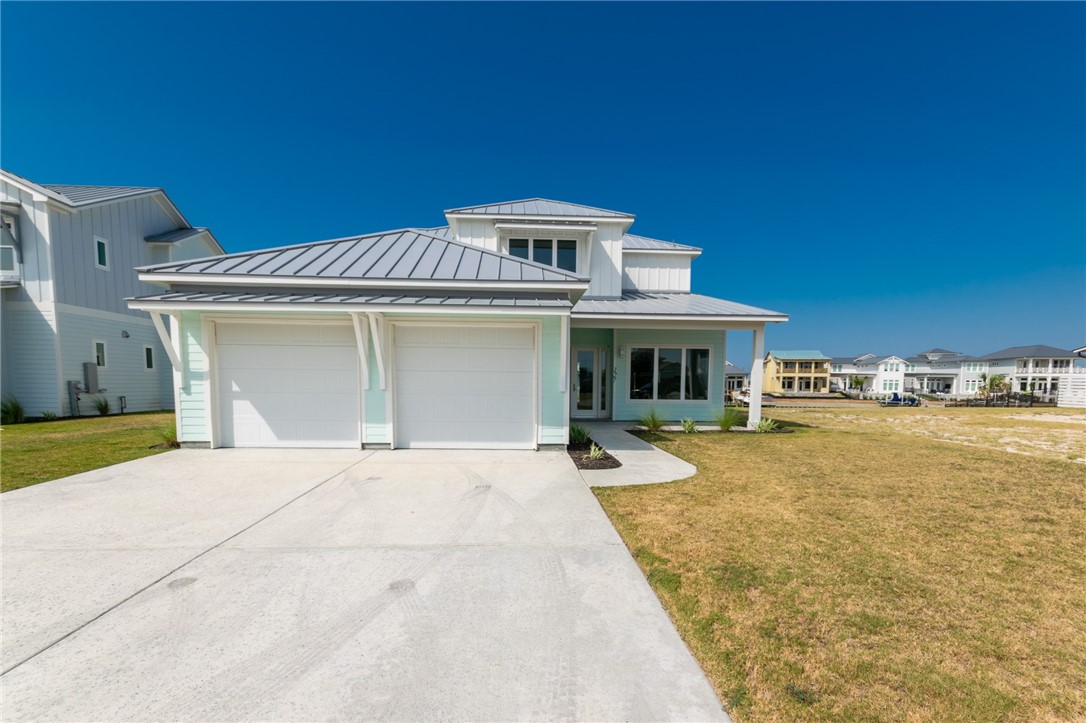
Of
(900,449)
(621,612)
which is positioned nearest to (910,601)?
(621,612)

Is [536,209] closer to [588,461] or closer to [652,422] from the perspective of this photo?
[652,422]

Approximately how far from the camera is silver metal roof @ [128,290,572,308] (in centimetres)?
650

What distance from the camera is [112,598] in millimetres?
2816

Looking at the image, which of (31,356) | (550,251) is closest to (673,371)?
(550,251)

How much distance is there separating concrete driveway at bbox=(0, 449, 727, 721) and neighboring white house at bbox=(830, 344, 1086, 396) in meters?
66.0

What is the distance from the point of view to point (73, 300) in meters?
12.6

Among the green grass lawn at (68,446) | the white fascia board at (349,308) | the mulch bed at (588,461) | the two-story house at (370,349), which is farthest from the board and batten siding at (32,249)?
the mulch bed at (588,461)

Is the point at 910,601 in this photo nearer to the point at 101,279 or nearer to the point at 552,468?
the point at 552,468

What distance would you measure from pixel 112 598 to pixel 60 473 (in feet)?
16.8

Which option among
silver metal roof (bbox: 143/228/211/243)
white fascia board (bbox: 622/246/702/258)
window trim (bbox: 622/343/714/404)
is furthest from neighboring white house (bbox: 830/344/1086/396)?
silver metal roof (bbox: 143/228/211/243)

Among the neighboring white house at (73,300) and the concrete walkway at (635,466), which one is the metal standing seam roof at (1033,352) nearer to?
the concrete walkway at (635,466)

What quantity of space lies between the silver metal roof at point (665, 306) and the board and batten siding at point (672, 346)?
2.55 feet

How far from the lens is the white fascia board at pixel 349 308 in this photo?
6.43m

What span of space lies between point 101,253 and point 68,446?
9840 millimetres
